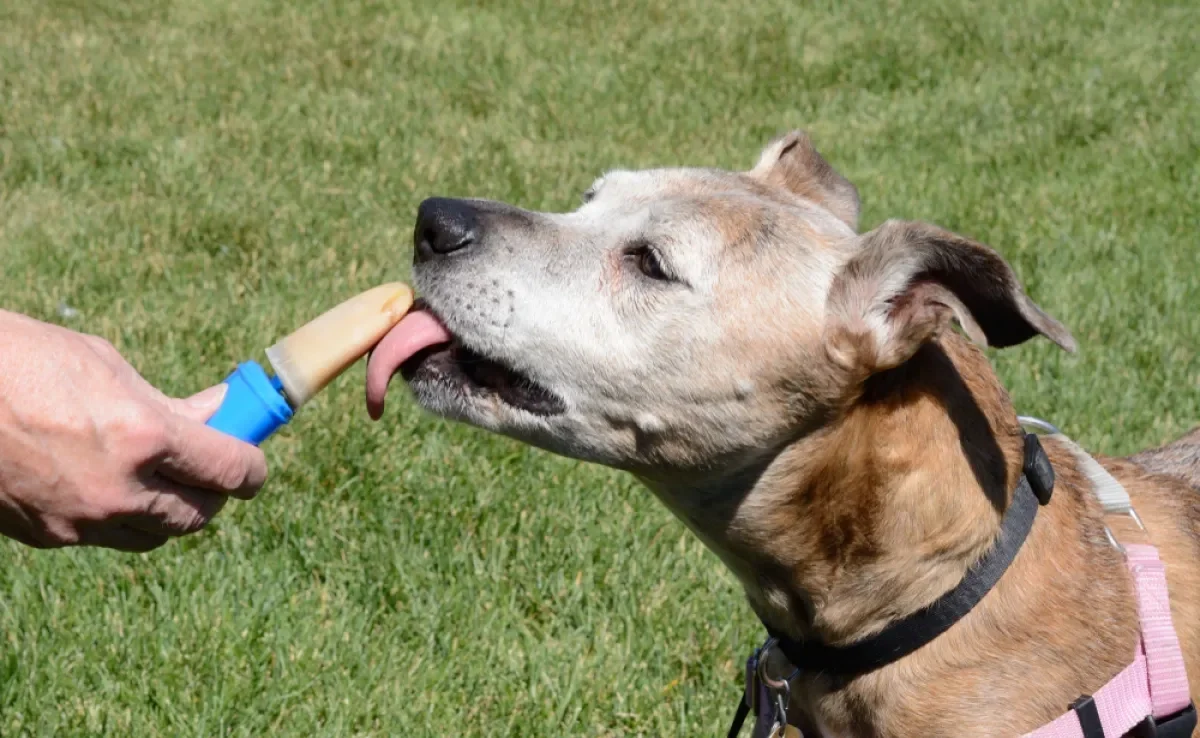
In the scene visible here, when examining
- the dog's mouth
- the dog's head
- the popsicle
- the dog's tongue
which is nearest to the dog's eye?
the dog's head

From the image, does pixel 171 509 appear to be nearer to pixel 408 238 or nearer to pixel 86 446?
pixel 86 446

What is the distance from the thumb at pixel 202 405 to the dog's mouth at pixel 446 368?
1.34 ft

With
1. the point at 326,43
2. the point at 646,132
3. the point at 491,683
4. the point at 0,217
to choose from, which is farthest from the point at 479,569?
the point at 326,43

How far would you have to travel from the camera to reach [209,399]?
9.37ft

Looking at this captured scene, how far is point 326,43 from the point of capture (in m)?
10.4

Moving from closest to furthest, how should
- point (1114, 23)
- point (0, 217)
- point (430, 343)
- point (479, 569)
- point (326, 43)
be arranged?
point (430, 343) < point (479, 569) < point (0, 217) < point (326, 43) < point (1114, 23)

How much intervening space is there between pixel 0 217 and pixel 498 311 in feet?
16.3

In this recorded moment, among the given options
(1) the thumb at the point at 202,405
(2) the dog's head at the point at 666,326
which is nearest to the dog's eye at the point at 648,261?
(2) the dog's head at the point at 666,326

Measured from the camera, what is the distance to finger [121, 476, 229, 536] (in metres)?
2.67

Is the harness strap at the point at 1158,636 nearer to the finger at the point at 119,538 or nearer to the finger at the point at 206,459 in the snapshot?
the finger at the point at 206,459

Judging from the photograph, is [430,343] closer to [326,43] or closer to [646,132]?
[646,132]

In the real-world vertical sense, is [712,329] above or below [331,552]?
above

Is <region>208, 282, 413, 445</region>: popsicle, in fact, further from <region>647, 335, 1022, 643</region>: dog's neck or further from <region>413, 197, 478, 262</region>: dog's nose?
<region>647, 335, 1022, 643</region>: dog's neck

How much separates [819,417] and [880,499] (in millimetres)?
244
